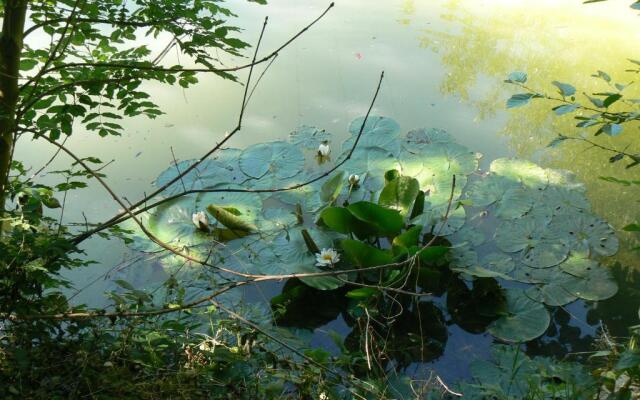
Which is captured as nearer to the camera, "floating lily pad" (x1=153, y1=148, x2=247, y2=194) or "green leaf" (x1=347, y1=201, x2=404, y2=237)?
"green leaf" (x1=347, y1=201, x2=404, y2=237)

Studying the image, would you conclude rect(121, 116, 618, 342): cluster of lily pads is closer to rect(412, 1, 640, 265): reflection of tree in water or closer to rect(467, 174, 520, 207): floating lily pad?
rect(467, 174, 520, 207): floating lily pad

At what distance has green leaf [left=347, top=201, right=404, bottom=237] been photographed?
2.04m

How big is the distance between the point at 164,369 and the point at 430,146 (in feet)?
6.47

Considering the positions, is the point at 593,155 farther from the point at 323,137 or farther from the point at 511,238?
the point at 323,137

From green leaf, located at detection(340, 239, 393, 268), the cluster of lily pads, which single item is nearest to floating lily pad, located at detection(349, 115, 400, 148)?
the cluster of lily pads

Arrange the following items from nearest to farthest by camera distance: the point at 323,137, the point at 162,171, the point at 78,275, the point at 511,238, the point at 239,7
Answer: the point at 78,275 < the point at 511,238 < the point at 162,171 < the point at 323,137 < the point at 239,7

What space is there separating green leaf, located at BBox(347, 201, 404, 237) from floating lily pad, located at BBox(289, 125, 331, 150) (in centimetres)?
96

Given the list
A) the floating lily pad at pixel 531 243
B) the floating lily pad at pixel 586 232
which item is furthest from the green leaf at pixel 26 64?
the floating lily pad at pixel 586 232

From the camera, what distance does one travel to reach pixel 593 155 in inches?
120

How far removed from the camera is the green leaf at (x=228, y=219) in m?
2.35

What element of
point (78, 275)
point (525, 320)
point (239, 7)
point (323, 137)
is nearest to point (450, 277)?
point (525, 320)

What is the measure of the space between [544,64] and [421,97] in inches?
39.2

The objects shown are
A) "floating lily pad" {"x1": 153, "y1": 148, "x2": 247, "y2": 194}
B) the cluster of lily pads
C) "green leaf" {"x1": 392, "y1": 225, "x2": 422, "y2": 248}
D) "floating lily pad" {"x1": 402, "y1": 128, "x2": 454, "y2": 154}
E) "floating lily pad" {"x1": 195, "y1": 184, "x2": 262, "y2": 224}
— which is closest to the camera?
"green leaf" {"x1": 392, "y1": 225, "x2": 422, "y2": 248}

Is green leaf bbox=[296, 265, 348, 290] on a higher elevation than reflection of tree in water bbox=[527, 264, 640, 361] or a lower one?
higher
